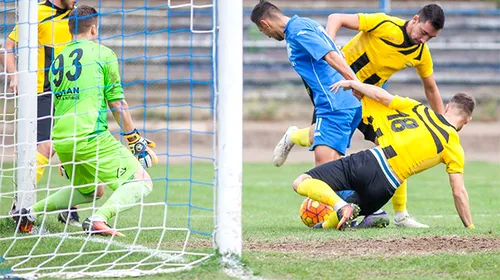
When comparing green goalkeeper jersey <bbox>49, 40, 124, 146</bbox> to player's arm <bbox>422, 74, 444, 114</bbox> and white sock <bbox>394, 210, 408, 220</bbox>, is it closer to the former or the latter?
white sock <bbox>394, 210, 408, 220</bbox>

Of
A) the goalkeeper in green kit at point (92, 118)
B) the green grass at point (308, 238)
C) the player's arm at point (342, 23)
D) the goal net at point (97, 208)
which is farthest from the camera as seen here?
the player's arm at point (342, 23)

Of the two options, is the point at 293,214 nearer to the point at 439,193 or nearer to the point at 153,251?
the point at 439,193

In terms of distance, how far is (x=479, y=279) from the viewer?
202 inches

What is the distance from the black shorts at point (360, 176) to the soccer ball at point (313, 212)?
0.35 metres

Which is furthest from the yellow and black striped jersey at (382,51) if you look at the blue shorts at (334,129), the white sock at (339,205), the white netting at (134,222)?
the white sock at (339,205)

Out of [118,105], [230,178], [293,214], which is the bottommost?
[293,214]

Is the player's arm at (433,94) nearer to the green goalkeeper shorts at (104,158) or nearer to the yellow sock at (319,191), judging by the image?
the yellow sock at (319,191)

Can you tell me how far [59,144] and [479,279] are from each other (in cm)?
349

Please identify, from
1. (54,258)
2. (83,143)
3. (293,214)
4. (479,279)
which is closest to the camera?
(479,279)

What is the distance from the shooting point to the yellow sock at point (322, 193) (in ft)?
23.6

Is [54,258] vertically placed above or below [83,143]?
below

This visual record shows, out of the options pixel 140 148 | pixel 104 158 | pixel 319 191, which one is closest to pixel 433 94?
pixel 319 191

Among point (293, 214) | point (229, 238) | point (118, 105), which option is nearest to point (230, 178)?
point (229, 238)

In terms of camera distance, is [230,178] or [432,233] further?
[432,233]
